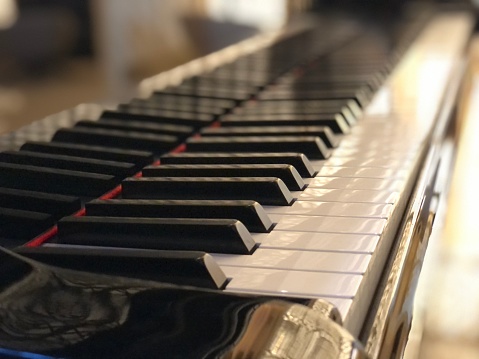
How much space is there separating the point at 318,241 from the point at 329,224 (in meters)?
0.05

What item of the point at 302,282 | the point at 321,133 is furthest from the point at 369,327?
the point at 321,133

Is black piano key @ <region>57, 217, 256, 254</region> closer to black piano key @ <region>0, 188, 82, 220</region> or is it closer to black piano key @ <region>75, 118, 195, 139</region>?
black piano key @ <region>0, 188, 82, 220</region>

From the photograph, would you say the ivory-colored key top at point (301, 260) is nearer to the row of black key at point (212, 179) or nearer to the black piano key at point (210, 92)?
the row of black key at point (212, 179)

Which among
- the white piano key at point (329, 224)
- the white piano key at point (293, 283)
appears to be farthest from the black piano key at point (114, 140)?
the white piano key at point (293, 283)

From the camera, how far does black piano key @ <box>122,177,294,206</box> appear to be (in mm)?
789

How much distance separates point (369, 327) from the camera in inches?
21.8

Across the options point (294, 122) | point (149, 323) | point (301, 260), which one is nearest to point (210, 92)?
point (294, 122)

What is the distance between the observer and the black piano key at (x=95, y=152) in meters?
0.94

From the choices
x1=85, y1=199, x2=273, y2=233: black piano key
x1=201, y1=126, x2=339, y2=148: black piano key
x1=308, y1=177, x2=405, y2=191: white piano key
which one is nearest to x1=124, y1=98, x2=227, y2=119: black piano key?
x1=201, y1=126, x2=339, y2=148: black piano key

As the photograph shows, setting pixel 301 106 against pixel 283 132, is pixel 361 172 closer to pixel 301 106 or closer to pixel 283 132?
pixel 283 132

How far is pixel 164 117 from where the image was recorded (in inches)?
46.6

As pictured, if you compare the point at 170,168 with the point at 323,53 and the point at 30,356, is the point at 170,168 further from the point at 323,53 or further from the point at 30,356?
the point at 323,53

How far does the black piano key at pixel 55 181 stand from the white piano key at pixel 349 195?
0.22 meters

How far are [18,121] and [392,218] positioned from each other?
503 mm
